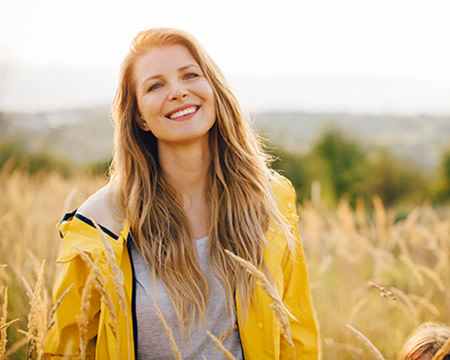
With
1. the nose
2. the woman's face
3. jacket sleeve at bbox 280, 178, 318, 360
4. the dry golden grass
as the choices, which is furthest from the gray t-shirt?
the dry golden grass

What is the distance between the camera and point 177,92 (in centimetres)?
189

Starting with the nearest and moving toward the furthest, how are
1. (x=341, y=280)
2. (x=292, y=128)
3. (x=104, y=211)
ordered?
(x=104, y=211) → (x=341, y=280) → (x=292, y=128)

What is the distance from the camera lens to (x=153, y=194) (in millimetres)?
1990

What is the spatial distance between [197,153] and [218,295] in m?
0.68

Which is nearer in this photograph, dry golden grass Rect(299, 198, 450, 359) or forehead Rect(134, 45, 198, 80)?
forehead Rect(134, 45, 198, 80)

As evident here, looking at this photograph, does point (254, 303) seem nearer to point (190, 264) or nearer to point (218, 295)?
point (218, 295)

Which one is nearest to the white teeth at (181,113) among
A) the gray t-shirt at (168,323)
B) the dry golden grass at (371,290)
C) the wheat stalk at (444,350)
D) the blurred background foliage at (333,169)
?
the gray t-shirt at (168,323)

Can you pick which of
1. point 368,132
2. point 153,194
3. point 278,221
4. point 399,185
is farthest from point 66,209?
point 368,132

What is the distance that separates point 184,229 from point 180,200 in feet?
0.59

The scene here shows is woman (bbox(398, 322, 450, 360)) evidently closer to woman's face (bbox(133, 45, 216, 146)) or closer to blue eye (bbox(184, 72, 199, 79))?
woman's face (bbox(133, 45, 216, 146))

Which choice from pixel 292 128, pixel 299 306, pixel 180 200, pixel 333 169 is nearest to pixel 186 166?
pixel 180 200

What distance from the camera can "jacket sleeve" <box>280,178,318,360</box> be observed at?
1936 millimetres

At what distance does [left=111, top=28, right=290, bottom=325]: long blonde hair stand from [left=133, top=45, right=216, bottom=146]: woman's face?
6cm

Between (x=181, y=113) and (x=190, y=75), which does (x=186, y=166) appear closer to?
(x=181, y=113)
